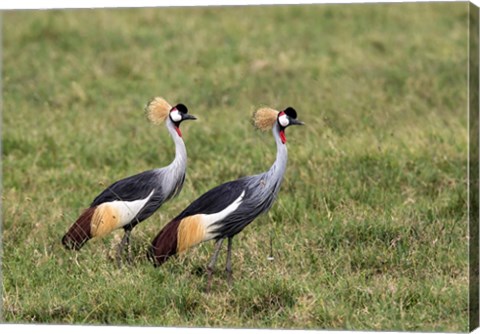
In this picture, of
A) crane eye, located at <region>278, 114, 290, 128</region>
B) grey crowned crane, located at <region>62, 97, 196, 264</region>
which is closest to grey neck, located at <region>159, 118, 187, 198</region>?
grey crowned crane, located at <region>62, 97, 196, 264</region>

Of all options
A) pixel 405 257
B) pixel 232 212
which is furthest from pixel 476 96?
pixel 232 212

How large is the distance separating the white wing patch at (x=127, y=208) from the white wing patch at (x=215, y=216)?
0.45 meters

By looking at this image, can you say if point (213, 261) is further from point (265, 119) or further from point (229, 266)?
point (265, 119)

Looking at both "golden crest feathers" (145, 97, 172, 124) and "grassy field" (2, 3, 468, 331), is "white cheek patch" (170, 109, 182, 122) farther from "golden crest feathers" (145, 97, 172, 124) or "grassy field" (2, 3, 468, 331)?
"grassy field" (2, 3, 468, 331)

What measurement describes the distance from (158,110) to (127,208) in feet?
2.14

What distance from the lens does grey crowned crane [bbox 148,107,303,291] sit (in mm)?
7355

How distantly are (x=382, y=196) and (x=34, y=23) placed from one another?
598cm

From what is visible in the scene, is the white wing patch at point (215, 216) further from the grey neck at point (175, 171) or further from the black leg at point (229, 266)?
the grey neck at point (175, 171)

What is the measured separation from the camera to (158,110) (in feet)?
25.0

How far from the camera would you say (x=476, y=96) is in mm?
7461

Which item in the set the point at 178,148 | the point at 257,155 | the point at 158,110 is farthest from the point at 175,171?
the point at 257,155

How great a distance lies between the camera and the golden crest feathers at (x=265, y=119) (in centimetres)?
738

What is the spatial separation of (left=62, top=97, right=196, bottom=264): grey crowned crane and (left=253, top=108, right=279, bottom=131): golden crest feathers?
1.35 feet

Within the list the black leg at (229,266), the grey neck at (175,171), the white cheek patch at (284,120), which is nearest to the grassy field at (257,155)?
the black leg at (229,266)
